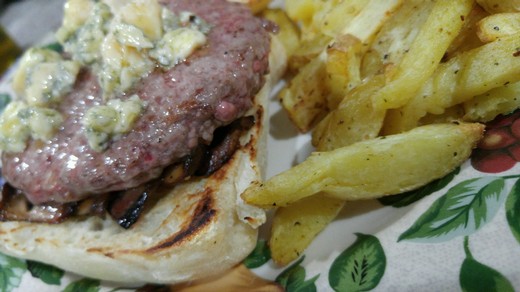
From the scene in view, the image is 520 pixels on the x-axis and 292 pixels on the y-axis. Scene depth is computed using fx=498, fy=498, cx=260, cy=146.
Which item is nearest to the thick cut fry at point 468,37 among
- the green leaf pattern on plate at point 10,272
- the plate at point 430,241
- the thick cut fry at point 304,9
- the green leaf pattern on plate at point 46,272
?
the plate at point 430,241

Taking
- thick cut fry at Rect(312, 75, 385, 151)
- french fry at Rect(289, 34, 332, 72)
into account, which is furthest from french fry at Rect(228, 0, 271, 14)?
thick cut fry at Rect(312, 75, 385, 151)

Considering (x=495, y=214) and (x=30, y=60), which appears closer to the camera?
(x=495, y=214)

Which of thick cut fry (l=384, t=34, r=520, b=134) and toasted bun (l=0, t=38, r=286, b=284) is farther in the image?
toasted bun (l=0, t=38, r=286, b=284)

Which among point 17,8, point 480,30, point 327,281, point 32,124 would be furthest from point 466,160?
point 17,8

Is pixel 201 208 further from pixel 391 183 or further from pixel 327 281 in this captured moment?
pixel 391 183

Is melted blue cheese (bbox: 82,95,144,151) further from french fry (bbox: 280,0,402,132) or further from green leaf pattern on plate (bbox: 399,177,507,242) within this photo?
green leaf pattern on plate (bbox: 399,177,507,242)

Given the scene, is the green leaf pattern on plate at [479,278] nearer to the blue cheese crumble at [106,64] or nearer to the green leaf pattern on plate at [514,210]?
the green leaf pattern on plate at [514,210]

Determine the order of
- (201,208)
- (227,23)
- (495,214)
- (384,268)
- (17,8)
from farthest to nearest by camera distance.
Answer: (17,8) < (227,23) < (201,208) < (384,268) < (495,214)
